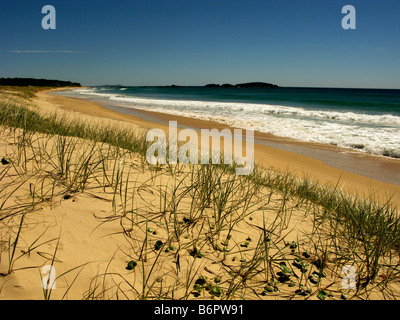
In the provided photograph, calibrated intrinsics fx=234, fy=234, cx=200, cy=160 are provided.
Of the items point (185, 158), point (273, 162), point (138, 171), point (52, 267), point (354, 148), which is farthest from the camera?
point (354, 148)

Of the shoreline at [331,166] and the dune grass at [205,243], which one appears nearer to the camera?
the dune grass at [205,243]

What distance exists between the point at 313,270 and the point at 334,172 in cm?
475

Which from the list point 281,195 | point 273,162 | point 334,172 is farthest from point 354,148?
point 281,195

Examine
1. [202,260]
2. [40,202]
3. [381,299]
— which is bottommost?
[381,299]

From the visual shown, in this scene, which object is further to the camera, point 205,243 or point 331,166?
point 331,166

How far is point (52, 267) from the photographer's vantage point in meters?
1.48

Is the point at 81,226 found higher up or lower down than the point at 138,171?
lower down

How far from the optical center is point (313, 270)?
6.28 feet

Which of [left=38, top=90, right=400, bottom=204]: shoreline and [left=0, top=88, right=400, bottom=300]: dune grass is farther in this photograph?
[left=38, top=90, right=400, bottom=204]: shoreline

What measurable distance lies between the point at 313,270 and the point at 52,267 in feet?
6.31

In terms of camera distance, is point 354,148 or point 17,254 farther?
point 354,148

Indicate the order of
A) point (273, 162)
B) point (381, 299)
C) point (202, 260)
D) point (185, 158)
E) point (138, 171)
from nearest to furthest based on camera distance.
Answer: point (381, 299), point (202, 260), point (138, 171), point (185, 158), point (273, 162)
